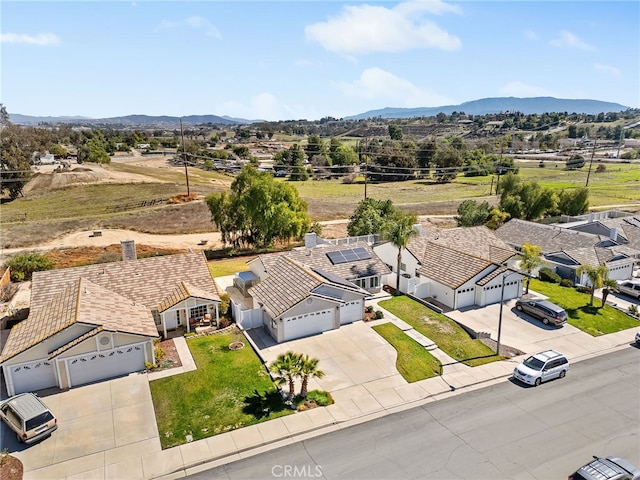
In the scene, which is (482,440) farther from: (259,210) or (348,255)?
(259,210)

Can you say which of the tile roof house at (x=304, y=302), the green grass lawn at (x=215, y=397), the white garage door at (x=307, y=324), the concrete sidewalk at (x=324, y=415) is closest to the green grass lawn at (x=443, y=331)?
the concrete sidewalk at (x=324, y=415)

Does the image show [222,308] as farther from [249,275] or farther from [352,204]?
[352,204]

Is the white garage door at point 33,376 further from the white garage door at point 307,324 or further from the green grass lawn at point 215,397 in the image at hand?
the white garage door at point 307,324

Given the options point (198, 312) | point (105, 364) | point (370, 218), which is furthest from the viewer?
point (370, 218)

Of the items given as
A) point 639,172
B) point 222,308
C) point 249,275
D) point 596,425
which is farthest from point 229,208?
point 639,172

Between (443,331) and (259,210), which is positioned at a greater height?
(259,210)

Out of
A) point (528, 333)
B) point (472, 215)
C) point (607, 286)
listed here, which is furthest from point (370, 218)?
point (607, 286)

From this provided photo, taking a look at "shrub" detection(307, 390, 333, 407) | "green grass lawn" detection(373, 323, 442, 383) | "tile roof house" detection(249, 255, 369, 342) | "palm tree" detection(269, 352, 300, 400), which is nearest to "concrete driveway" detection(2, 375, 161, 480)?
"palm tree" detection(269, 352, 300, 400)

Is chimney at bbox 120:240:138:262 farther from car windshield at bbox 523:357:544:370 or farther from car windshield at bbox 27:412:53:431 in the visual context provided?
car windshield at bbox 523:357:544:370
